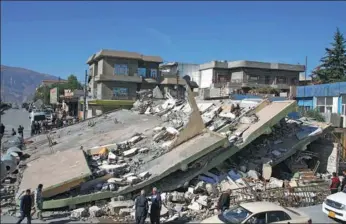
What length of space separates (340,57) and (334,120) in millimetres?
25636

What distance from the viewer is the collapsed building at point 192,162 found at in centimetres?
1364

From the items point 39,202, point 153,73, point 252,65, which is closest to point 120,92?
point 153,73

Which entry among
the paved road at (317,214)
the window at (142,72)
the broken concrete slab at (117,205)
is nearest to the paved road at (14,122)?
the window at (142,72)

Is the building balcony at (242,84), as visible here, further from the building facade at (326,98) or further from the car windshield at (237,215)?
the car windshield at (237,215)

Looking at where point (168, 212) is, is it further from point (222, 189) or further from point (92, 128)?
point (92, 128)

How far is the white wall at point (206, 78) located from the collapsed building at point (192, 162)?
1335 inches

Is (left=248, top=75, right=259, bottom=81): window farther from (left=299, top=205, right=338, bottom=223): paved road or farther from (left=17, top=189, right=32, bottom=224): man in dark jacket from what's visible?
(left=17, top=189, right=32, bottom=224): man in dark jacket

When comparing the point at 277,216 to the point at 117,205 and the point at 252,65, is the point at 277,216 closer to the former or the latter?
the point at 117,205

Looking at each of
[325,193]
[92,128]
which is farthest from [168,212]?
[92,128]

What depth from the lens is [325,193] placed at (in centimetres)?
1493

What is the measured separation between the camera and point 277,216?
32.3 feet

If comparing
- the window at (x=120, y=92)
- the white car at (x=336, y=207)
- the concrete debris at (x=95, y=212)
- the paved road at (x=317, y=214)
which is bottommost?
the paved road at (x=317, y=214)

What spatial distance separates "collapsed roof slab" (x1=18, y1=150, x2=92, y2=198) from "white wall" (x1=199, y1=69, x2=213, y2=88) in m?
41.1

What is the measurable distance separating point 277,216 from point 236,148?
7.02 metres
